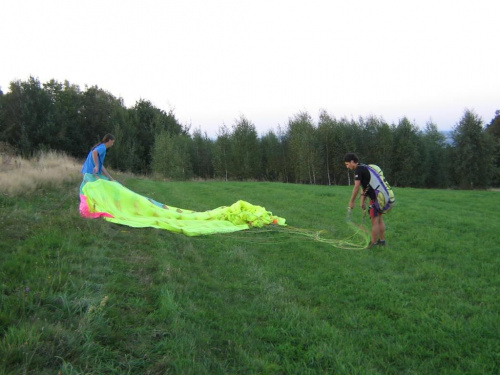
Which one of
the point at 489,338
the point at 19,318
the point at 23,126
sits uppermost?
the point at 23,126

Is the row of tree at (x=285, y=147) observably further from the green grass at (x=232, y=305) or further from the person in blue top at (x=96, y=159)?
the green grass at (x=232, y=305)

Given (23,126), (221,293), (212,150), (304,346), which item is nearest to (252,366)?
(304,346)

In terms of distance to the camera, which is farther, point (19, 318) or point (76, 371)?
point (19, 318)

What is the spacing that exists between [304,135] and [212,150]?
30.8 feet

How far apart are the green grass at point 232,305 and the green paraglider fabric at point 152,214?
76 centimetres

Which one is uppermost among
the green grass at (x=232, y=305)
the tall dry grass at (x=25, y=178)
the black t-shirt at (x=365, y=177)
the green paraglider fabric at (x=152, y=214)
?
the tall dry grass at (x=25, y=178)

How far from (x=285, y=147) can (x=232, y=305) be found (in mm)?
30466

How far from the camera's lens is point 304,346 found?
3.07 meters

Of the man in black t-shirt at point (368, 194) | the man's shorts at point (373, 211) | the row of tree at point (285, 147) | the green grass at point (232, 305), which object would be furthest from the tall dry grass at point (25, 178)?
the row of tree at point (285, 147)

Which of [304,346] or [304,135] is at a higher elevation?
[304,135]

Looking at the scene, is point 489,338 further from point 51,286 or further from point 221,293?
point 51,286

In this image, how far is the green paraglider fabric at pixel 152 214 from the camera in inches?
280

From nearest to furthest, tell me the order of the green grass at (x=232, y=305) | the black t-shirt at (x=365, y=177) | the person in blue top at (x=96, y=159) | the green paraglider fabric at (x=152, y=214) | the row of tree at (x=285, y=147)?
the green grass at (x=232, y=305) → the black t-shirt at (x=365, y=177) → the green paraglider fabric at (x=152, y=214) → the person in blue top at (x=96, y=159) → the row of tree at (x=285, y=147)

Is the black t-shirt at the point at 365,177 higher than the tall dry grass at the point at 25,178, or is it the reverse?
the tall dry grass at the point at 25,178
